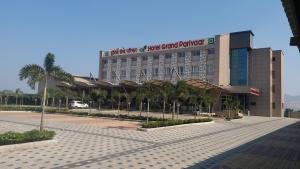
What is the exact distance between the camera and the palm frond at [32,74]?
60.2 feet

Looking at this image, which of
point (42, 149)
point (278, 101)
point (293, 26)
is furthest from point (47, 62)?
point (278, 101)

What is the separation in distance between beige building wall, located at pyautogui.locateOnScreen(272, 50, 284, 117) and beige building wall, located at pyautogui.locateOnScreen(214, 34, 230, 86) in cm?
1153

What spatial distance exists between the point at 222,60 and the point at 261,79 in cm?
1006

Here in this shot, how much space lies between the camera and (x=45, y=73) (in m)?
18.9

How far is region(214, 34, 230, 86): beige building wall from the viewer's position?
62481mm

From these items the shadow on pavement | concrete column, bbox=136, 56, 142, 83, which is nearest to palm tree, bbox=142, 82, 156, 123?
the shadow on pavement

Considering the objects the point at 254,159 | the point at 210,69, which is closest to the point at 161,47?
the point at 210,69

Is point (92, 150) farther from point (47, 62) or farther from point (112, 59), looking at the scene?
point (112, 59)

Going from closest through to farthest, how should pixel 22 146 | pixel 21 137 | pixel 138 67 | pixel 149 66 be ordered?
pixel 22 146 < pixel 21 137 < pixel 149 66 < pixel 138 67

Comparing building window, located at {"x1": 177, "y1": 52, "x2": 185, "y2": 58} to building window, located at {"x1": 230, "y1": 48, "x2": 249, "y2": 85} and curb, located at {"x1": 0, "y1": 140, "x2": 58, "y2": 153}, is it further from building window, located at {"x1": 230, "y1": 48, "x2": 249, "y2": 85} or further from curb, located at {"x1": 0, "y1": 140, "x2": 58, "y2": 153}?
curb, located at {"x1": 0, "y1": 140, "x2": 58, "y2": 153}

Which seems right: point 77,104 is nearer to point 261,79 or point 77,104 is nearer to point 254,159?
point 261,79

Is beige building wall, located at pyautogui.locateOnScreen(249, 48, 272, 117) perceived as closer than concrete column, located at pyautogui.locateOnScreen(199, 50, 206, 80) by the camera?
Yes

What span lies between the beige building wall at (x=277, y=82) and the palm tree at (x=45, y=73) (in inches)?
2337

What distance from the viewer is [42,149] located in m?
13.5
